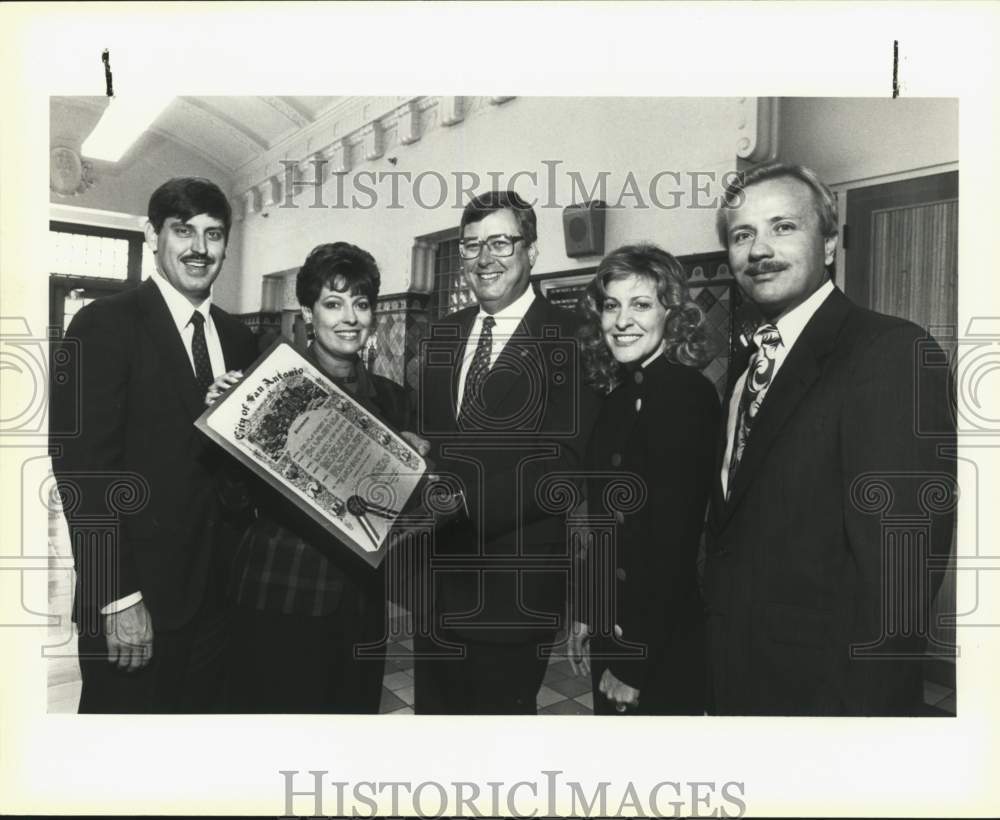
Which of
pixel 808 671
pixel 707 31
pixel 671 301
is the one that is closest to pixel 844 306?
pixel 671 301

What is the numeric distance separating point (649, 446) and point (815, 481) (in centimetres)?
49

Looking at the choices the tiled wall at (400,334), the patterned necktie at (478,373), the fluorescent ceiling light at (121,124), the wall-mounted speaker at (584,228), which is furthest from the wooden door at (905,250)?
the fluorescent ceiling light at (121,124)

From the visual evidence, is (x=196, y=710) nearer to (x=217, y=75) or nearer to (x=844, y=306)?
(x=217, y=75)

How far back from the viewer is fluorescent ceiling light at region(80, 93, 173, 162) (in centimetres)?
219

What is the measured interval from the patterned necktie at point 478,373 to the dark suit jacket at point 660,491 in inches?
15.0

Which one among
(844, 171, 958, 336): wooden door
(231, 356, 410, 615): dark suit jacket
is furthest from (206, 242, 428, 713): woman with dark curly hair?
(844, 171, 958, 336): wooden door

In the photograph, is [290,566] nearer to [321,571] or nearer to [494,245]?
[321,571]

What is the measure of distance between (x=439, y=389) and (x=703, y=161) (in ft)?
3.51

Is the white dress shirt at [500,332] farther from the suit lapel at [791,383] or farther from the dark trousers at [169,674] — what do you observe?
the dark trousers at [169,674]

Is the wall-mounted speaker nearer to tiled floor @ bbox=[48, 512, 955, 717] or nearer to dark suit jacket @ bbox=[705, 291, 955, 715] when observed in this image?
dark suit jacket @ bbox=[705, 291, 955, 715]

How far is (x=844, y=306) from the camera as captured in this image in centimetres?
211

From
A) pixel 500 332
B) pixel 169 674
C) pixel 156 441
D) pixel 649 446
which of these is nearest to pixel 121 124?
pixel 156 441

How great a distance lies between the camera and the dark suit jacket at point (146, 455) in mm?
A: 2193

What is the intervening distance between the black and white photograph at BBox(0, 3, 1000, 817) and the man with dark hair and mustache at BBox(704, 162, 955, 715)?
0.04ft
